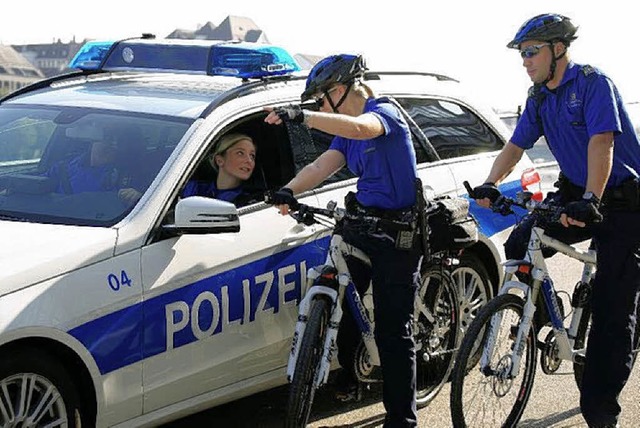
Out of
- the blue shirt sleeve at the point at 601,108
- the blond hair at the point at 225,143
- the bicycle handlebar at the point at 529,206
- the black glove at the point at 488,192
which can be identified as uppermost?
the blue shirt sleeve at the point at 601,108

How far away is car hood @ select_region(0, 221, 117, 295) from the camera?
154 inches

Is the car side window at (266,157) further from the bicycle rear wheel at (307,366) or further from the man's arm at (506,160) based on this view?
the man's arm at (506,160)

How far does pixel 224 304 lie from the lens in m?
4.61

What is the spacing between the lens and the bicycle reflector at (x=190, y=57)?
5.50 metres

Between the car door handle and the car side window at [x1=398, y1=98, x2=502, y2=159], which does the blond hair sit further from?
the car side window at [x1=398, y1=98, x2=502, y2=159]

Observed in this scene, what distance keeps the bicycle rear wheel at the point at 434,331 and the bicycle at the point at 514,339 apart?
0.55 meters

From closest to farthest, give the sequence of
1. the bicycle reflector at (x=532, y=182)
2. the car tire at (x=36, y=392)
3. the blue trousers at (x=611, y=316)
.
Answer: the car tire at (x=36, y=392) → the blue trousers at (x=611, y=316) → the bicycle reflector at (x=532, y=182)

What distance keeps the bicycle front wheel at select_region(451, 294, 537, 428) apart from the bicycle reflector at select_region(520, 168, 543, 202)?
1588 mm

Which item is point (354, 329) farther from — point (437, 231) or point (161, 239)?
point (161, 239)

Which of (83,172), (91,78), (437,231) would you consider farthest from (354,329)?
(91,78)

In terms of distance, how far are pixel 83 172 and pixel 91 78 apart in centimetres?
122

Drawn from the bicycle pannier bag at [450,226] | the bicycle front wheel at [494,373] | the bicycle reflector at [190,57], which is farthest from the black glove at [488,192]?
the bicycle reflector at [190,57]

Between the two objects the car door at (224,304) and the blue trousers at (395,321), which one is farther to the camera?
Result: the blue trousers at (395,321)

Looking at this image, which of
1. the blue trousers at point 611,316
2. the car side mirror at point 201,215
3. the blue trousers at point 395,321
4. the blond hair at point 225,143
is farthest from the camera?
the blond hair at point 225,143
